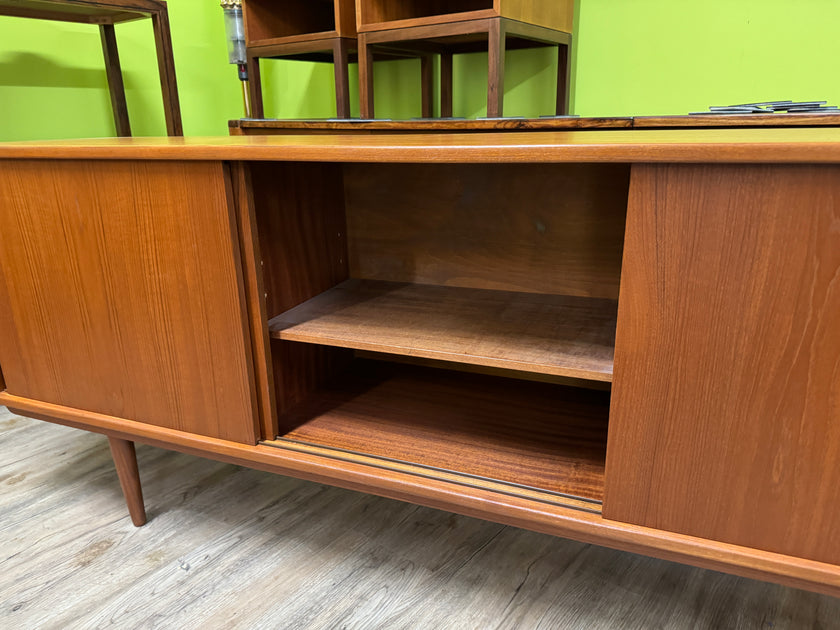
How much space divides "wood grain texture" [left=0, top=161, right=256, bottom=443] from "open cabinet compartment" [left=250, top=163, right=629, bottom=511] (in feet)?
0.31

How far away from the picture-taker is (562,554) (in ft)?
3.35

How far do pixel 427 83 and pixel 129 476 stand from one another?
166 cm

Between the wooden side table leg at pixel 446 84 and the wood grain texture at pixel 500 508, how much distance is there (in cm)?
162

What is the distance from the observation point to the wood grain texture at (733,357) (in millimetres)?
561

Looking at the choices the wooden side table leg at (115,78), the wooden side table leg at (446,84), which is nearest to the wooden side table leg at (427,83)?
the wooden side table leg at (446,84)

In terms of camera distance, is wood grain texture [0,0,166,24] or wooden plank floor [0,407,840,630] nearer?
wooden plank floor [0,407,840,630]

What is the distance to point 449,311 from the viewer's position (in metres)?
0.95

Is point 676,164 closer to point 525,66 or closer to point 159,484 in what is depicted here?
point 159,484

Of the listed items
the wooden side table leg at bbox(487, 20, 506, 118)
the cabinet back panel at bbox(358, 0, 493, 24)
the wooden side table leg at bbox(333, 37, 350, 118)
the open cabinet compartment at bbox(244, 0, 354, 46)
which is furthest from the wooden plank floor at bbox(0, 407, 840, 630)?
the open cabinet compartment at bbox(244, 0, 354, 46)

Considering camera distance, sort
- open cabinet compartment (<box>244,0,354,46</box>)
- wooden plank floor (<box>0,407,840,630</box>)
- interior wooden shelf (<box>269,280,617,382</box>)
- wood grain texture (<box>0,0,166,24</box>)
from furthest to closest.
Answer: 1. open cabinet compartment (<box>244,0,354,46</box>)
2. wood grain texture (<box>0,0,166,24</box>)
3. wooden plank floor (<box>0,407,840,630</box>)
4. interior wooden shelf (<box>269,280,617,382</box>)

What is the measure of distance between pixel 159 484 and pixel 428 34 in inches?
51.7

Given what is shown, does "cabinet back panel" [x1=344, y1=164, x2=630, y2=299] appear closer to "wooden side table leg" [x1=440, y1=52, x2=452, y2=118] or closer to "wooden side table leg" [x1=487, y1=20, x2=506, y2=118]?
"wooden side table leg" [x1=487, y1=20, x2=506, y2=118]

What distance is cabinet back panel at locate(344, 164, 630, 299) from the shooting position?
0.96 metres

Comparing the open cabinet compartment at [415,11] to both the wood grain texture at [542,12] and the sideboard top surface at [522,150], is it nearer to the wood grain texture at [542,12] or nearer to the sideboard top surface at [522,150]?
the wood grain texture at [542,12]
